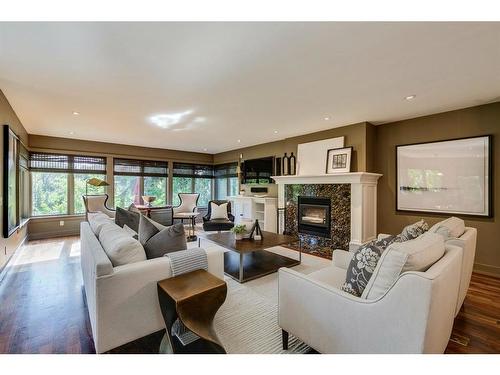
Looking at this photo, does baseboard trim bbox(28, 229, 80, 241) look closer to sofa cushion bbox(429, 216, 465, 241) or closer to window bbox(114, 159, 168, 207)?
window bbox(114, 159, 168, 207)

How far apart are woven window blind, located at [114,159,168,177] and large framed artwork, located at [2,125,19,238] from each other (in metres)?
2.89

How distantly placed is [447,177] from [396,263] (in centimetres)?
332

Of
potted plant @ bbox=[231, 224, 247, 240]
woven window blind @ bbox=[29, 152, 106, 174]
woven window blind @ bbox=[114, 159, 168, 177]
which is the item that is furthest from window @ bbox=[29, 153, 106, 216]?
potted plant @ bbox=[231, 224, 247, 240]

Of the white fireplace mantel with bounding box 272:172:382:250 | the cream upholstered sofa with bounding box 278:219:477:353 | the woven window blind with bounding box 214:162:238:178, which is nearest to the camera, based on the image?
the cream upholstered sofa with bounding box 278:219:477:353

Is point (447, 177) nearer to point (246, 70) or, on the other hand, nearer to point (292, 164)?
point (292, 164)

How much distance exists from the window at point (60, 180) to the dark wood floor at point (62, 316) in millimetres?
2585

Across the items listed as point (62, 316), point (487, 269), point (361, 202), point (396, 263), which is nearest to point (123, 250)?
point (62, 316)

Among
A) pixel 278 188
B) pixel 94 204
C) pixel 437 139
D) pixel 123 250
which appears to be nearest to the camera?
pixel 123 250

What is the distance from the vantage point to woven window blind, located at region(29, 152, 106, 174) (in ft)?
18.1

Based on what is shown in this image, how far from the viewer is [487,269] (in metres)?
3.38

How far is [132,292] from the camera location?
65.1 inches
